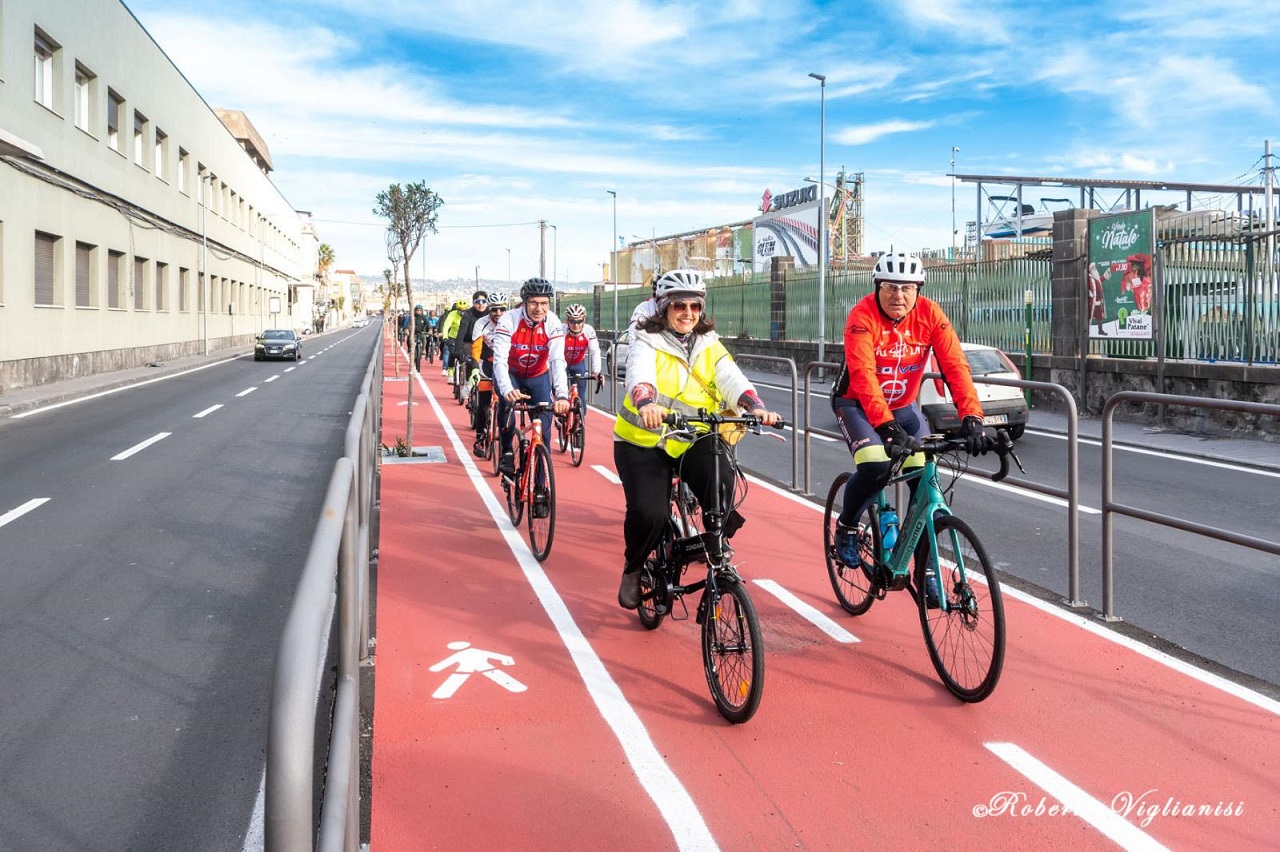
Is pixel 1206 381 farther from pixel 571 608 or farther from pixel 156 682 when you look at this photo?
pixel 156 682

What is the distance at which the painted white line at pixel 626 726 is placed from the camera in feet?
11.4

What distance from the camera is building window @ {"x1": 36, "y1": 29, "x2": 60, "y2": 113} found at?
25125 mm

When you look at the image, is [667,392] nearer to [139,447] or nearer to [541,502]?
[541,502]

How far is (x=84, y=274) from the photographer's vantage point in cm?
2812

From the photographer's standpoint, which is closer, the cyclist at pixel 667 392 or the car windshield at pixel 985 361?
the cyclist at pixel 667 392

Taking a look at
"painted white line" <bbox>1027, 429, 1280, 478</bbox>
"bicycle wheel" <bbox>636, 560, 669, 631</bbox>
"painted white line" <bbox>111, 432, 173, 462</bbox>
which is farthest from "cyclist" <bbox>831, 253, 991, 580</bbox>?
"painted white line" <bbox>111, 432, 173, 462</bbox>

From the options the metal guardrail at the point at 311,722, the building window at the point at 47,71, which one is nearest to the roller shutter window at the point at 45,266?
the building window at the point at 47,71

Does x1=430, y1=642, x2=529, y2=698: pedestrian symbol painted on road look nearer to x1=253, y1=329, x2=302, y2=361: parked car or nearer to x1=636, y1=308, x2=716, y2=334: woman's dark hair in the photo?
x1=636, y1=308, x2=716, y2=334: woman's dark hair

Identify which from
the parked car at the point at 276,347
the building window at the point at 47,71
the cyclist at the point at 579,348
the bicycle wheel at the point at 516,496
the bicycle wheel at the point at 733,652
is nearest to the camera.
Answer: the bicycle wheel at the point at 733,652

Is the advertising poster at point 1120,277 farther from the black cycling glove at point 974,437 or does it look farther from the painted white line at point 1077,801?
the painted white line at point 1077,801

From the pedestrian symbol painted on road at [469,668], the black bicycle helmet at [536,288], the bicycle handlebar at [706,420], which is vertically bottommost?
the pedestrian symbol painted on road at [469,668]

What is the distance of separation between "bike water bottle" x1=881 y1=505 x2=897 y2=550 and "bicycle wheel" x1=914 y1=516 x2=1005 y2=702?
0.91ft

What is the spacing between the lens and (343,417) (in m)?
17.5

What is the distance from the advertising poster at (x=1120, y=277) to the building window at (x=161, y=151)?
30902 mm
